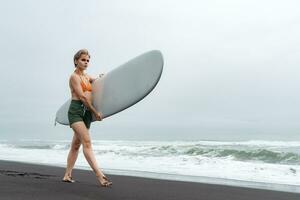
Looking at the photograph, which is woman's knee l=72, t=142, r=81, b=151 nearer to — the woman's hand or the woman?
the woman

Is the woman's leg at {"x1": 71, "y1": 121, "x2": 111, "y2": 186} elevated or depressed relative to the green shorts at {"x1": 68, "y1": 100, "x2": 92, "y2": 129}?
depressed

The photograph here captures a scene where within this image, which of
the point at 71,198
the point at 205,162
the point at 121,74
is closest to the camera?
the point at 71,198

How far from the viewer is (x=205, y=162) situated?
8.69m

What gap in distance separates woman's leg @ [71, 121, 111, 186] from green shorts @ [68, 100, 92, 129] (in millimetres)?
52

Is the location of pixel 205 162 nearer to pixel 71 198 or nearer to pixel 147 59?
pixel 147 59

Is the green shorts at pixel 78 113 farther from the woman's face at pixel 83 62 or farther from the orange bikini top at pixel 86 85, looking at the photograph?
the woman's face at pixel 83 62

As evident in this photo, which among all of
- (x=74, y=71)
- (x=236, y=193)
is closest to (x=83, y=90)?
(x=74, y=71)

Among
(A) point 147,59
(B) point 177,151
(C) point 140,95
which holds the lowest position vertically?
(B) point 177,151

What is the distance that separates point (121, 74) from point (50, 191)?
160 cm

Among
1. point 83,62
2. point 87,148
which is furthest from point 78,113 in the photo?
point 83,62

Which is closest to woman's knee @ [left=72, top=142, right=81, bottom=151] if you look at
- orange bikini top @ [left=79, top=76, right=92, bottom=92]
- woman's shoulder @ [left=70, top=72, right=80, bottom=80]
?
orange bikini top @ [left=79, top=76, right=92, bottom=92]

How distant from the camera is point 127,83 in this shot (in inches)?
166

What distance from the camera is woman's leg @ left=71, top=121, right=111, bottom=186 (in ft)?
12.2

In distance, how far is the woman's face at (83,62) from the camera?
12.7ft
